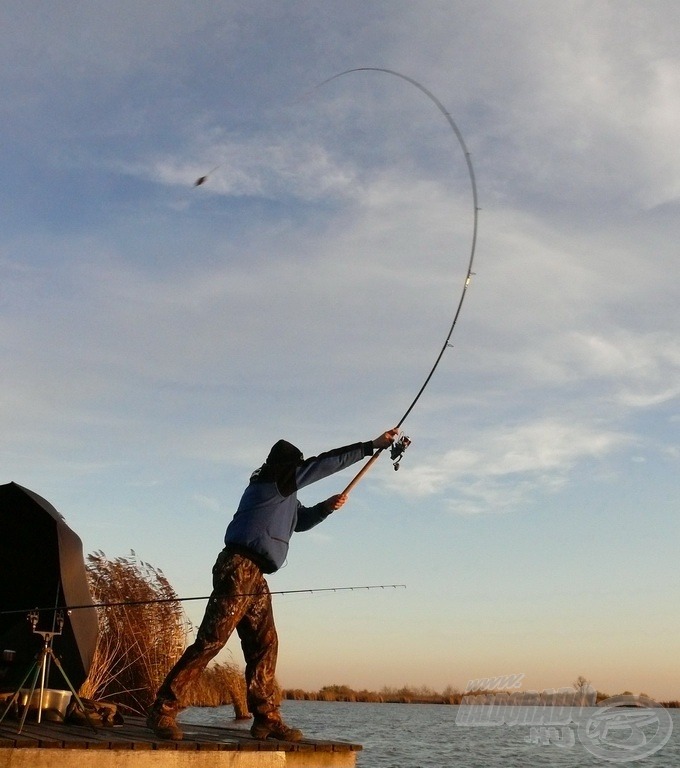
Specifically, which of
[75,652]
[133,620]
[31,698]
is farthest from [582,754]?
[31,698]

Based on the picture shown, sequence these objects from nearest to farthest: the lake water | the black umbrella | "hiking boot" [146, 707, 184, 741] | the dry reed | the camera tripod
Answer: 1. "hiking boot" [146, 707, 184, 741]
2. the camera tripod
3. the black umbrella
4. the dry reed
5. the lake water

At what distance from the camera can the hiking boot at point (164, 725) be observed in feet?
21.9

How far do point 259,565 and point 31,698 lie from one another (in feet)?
6.85

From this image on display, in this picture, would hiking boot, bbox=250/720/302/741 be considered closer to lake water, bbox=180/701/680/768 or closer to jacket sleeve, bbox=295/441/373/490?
jacket sleeve, bbox=295/441/373/490

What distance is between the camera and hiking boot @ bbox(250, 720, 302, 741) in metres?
7.16

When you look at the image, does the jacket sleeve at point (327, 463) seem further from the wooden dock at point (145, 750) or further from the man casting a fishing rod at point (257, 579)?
the wooden dock at point (145, 750)

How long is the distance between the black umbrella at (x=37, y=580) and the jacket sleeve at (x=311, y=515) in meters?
2.55

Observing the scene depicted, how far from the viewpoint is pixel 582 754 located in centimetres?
2341

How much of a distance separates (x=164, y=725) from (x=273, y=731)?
89 cm

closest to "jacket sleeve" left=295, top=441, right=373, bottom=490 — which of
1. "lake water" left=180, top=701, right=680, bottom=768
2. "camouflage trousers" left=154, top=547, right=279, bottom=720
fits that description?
"camouflage trousers" left=154, top=547, right=279, bottom=720

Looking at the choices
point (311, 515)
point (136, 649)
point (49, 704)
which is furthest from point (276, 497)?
point (136, 649)

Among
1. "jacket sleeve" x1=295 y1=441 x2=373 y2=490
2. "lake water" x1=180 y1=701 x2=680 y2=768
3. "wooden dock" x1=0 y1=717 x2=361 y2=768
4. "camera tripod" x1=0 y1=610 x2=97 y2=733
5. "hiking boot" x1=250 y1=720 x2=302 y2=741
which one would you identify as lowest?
"lake water" x1=180 y1=701 x2=680 y2=768

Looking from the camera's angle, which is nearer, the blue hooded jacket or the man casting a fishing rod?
the man casting a fishing rod

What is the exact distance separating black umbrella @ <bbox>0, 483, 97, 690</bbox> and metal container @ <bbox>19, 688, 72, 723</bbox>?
0.99 meters
